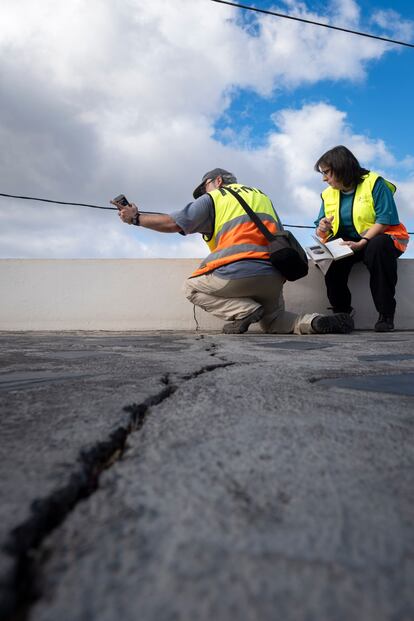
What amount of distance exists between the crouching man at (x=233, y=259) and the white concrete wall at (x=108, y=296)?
793 mm

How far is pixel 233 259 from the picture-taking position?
9.92 feet

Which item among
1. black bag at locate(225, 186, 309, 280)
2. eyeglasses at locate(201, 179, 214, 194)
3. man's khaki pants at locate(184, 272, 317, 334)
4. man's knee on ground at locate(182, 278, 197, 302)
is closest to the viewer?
black bag at locate(225, 186, 309, 280)

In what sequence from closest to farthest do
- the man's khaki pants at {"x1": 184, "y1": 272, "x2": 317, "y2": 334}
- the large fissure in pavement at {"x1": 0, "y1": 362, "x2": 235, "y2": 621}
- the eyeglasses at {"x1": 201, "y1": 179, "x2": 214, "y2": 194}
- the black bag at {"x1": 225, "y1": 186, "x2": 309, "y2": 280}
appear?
the large fissure in pavement at {"x1": 0, "y1": 362, "x2": 235, "y2": 621} → the black bag at {"x1": 225, "y1": 186, "x2": 309, "y2": 280} → the man's khaki pants at {"x1": 184, "y1": 272, "x2": 317, "y2": 334} → the eyeglasses at {"x1": 201, "y1": 179, "x2": 214, "y2": 194}

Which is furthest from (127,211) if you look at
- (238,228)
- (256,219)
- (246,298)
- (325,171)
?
(325,171)

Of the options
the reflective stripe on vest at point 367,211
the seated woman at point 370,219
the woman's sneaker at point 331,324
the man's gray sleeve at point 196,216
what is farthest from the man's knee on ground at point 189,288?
the reflective stripe on vest at point 367,211

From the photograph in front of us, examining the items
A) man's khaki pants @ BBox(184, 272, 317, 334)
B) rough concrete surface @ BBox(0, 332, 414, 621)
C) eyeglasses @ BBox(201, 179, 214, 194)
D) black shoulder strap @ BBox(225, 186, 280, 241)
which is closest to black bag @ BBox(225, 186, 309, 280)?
black shoulder strap @ BBox(225, 186, 280, 241)

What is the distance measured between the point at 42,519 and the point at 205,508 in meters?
0.14

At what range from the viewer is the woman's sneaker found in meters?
3.12

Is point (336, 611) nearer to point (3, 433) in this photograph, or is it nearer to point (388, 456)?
point (388, 456)

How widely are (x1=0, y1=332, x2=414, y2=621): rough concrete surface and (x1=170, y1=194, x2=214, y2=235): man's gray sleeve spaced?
2.27 m

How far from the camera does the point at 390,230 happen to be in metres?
3.45

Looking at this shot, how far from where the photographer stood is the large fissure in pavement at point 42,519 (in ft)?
0.95

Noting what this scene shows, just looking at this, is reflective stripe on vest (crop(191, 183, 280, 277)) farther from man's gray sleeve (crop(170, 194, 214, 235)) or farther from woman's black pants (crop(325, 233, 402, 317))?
woman's black pants (crop(325, 233, 402, 317))

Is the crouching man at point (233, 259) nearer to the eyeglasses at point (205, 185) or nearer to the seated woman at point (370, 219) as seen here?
the eyeglasses at point (205, 185)
